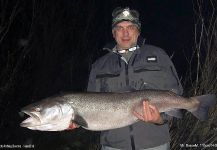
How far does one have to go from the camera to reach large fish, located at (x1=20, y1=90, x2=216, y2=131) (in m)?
3.99

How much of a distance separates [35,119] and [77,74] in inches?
234

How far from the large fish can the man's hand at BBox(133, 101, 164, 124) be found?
0.21ft

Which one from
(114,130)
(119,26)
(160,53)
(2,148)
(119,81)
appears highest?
(119,26)

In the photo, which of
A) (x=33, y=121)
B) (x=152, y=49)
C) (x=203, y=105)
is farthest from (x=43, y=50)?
(x=203, y=105)

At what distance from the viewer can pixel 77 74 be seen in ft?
32.4

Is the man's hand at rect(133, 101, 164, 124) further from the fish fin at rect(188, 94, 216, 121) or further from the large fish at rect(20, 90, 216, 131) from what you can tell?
the fish fin at rect(188, 94, 216, 121)

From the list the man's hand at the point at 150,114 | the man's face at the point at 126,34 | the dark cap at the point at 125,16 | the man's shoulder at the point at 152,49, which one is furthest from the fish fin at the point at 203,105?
the dark cap at the point at 125,16

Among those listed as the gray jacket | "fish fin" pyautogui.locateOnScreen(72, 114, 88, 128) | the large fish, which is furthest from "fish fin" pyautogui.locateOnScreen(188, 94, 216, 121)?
"fish fin" pyautogui.locateOnScreen(72, 114, 88, 128)

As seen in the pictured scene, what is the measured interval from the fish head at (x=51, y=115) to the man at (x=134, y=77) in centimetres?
43

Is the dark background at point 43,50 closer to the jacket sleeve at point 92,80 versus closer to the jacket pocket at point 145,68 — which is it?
the jacket sleeve at point 92,80

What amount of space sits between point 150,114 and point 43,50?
4.86m

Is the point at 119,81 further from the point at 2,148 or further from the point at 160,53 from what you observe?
the point at 2,148

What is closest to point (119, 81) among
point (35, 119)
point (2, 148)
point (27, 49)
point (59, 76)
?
point (35, 119)

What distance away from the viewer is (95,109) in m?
4.09
